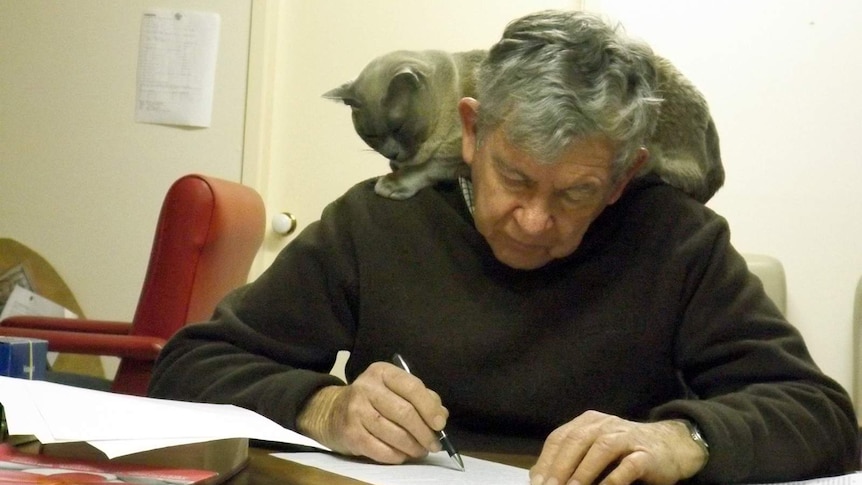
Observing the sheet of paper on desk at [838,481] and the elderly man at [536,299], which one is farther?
the elderly man at [536,299]

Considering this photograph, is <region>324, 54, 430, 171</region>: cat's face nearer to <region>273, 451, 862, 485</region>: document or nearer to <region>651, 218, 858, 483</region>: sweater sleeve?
<region>651, 218, 858, 483</region>: sweater sleeve

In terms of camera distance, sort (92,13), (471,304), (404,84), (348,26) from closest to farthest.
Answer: (471,304) < (404,84) < (348,26) < (92,13)

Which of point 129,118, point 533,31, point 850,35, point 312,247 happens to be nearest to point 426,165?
point 312,247

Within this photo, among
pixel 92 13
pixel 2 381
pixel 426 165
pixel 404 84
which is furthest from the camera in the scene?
pixel 92 13

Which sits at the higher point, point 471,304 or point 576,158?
point 576,158

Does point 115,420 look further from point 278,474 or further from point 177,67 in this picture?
point 177,67

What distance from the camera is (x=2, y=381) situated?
0.87 meters

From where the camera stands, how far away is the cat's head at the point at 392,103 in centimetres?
172

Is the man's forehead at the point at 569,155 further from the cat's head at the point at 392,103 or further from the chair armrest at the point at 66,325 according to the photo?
the chair armrest at the point at 66,325

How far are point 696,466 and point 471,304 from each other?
0.42 m

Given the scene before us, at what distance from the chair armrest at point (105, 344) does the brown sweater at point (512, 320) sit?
0.71m

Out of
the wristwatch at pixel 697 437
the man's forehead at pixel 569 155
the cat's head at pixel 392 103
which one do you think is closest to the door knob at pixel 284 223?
the cat's head at pixel 392 103

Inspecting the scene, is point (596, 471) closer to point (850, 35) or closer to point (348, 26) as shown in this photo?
point (850, 35)

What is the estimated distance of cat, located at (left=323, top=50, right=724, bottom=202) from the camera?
144 cm
